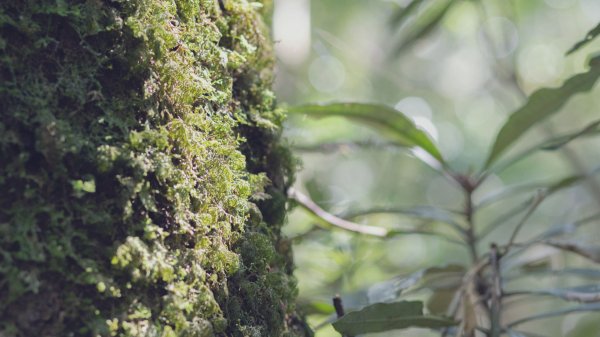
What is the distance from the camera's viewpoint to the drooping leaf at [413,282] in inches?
52.0

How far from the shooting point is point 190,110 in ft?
2.86

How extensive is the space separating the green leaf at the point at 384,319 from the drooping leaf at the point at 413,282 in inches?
7.3

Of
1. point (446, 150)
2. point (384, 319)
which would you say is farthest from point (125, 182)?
point (446, 150)

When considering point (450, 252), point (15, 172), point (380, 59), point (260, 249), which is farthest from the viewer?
point (450, 252)

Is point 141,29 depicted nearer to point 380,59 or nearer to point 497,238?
point 380,59

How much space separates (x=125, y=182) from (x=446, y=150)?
3848mm

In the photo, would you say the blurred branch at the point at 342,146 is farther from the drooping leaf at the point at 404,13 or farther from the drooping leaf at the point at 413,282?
the drooping leaf at the point at 404,13

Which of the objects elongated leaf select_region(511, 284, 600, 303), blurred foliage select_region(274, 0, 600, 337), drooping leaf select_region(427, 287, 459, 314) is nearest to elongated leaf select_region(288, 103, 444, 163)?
blurred foliage select_region(274, 0, 600, 337)

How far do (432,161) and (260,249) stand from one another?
2.66 feet

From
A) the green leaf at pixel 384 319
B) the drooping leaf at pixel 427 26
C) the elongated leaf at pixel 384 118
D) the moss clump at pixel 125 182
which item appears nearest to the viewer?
the moss clump at pixel 125 182

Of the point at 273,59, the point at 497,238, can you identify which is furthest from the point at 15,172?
the point at 497,238

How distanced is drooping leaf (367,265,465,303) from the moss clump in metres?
0.39

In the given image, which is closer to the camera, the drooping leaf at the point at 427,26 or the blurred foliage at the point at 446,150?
the blurred foliage at the point at 446,150

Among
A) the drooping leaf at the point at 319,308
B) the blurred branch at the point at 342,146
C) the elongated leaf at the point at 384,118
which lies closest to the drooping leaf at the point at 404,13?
the blurred branch at the point at 342,146
